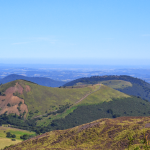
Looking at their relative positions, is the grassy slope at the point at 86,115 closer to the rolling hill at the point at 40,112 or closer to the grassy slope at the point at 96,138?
the rolling hill at the point at 40,112

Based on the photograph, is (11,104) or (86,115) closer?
(11,104)

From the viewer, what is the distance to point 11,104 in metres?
181

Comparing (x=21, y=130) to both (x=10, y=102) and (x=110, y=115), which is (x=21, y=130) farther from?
(x=110, y=115)

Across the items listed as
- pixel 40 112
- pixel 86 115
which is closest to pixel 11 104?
pixel 40 112

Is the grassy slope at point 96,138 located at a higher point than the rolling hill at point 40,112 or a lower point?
higher

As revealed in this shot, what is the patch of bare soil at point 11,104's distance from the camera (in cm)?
17612

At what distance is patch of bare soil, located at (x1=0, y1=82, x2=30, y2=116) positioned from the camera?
17612 centimetres

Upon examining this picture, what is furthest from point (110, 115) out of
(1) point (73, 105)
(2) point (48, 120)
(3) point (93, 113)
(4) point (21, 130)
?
(4) point (21, 130)

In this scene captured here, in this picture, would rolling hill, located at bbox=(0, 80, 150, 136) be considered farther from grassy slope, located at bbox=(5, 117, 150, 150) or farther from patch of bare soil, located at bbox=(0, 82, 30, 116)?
grassy slope, located at bbox=(5, 117, 150, 150)

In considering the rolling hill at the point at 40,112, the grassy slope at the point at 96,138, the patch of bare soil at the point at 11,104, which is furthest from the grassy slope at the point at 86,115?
the grassy slope at the point at 96,138

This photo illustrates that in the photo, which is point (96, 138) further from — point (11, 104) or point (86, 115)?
point (11, 104)

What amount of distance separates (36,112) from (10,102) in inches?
1017

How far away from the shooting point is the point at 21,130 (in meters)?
144

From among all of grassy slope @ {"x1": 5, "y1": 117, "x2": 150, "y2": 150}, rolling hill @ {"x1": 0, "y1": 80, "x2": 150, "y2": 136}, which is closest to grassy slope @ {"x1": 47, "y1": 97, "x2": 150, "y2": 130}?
rolling hill @ {"x1": 0, "y1": 80, "x2": 150, "y2": 136}
